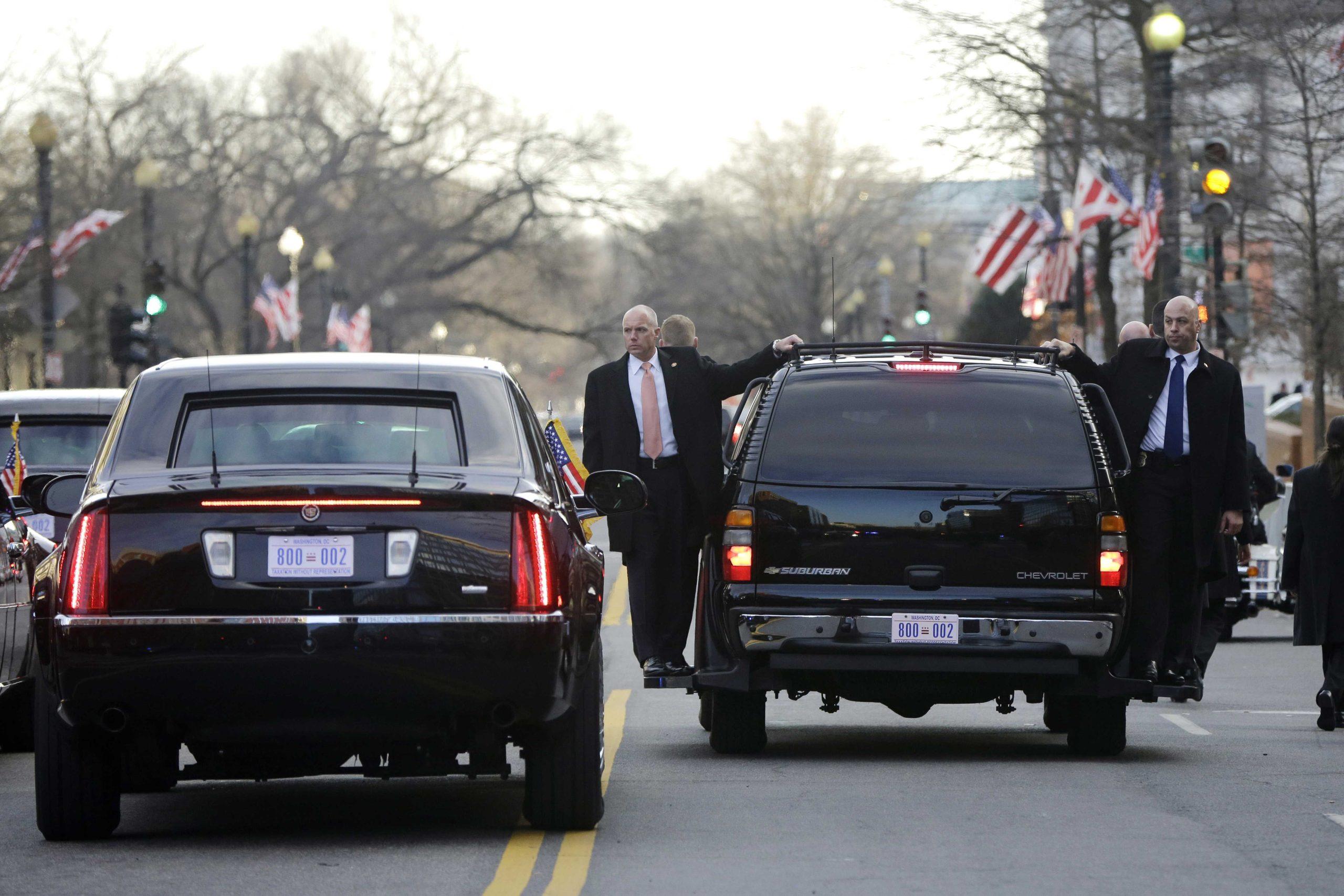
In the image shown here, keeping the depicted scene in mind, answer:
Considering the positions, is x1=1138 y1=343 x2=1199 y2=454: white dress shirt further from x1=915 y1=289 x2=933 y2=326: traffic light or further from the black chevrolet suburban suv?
x1=915 y1=289 x2=933 y2=326: traffic light

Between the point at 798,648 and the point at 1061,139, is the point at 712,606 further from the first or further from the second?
the point at 1061,139

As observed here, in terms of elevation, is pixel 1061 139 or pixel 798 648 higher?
pixel 1061 139

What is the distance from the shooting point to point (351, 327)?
53.5m

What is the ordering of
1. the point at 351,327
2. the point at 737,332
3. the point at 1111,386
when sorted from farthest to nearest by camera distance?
the point at 737,332, the point at 351,327, the point at 1111,386

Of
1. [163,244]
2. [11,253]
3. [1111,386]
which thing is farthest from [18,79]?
[1111,386]

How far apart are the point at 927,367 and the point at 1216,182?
14.9m

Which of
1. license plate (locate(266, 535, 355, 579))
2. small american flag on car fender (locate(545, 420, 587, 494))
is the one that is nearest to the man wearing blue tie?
license plate (locate(266, 535, 355, 579))

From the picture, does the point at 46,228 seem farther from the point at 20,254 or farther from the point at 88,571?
the point at 88,571

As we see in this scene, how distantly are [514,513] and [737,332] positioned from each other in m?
73.3

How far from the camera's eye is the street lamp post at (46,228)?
28.4 metres

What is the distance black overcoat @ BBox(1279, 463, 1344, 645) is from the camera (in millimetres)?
12758

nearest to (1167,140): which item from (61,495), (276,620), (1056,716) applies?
(1056,716)

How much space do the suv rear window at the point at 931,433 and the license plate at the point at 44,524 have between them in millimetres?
5381

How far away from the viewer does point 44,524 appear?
13453 millimetres
